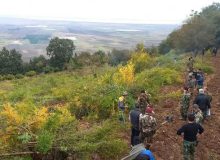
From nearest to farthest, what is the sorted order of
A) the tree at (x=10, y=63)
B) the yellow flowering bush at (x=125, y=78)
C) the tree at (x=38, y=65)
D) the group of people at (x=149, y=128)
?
1. the group of people at (x=149, y=128)
2. the yellow flowering bush at (x=125, y=78)
3. the tree at (x=10, y=63)
4. the tree at (x=38, y=65)

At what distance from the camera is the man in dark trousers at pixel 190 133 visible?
34.9ft

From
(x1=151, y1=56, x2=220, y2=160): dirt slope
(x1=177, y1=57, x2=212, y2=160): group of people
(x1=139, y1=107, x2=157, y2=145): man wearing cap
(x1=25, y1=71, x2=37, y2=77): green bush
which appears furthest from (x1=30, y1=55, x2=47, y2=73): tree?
(x1=139, y1=107, x2=157, y2=145): man wearing cap

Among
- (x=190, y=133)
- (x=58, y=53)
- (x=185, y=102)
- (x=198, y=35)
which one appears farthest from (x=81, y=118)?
(x=58, y=53)

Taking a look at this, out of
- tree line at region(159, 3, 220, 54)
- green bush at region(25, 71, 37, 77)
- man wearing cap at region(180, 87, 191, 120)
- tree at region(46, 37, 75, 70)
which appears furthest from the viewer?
tree at region(46, 37, 75, 70)

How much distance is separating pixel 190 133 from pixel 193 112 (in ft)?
10.0

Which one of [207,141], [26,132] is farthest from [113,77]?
[26,132]

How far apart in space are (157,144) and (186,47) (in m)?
39.5

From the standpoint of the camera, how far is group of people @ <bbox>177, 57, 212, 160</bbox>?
1068cm

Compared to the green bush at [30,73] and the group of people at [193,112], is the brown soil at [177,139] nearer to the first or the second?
the group of people at [193,112]

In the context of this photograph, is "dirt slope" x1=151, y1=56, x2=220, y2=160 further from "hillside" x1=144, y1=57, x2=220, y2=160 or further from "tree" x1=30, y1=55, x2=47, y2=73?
"tree" x1=30, y1=55, x2=47, y2=73

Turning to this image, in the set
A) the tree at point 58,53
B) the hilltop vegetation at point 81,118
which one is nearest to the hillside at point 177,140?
the hilltop vegetation at point 81,118

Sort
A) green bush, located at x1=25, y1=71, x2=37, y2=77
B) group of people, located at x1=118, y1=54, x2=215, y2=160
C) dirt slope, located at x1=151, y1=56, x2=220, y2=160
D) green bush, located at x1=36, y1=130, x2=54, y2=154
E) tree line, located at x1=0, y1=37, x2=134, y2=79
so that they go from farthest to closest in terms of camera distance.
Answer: tree line, located at x1=0, y1=37, x2=134, y2=79 < green bush, located at x1=25, y1=71, x2=37, y2=77 < dirt slope, located at x1=151, y1=56, x2=220, y2=160 < green bush, located at x1=36, y1=130, x2=54, y2=154 < group of people, located at x1=118, y1=54, x2=215, y2=160

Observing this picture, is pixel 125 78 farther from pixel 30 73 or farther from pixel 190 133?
pixel 30 73

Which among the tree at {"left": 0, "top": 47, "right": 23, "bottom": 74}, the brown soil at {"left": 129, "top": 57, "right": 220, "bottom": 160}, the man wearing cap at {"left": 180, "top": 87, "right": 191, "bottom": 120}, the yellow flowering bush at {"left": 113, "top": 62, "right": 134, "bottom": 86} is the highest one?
the man wearing cap at {"left": 180, "top": 87, "right": 191, "bottom": 120}
